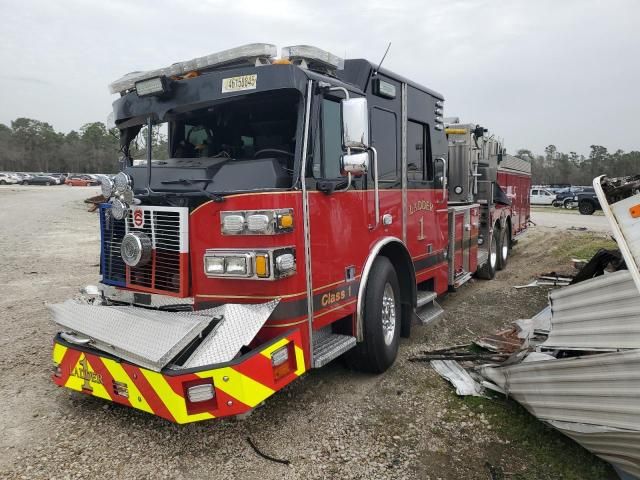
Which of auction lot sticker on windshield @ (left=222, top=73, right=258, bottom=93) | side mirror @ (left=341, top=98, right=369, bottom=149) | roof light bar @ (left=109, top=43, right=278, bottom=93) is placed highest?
roof light bar @ (left=109, top=43, right=278, bottom=93)

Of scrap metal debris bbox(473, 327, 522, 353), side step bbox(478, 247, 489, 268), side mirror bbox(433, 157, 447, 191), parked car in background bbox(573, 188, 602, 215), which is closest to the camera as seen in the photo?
scrap metal debris bbox(473, 327, 522, 353)

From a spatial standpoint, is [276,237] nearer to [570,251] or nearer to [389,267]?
[389,267]

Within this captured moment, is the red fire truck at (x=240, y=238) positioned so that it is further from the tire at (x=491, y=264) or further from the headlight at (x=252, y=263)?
the tire at (x=491, y=264)

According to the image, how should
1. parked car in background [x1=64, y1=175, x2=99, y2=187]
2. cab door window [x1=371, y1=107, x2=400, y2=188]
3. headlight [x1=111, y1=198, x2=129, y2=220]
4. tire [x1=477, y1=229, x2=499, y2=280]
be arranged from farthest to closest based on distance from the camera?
parked car in background [x1=64, y1=175, x2=99, y2=187] < tire [x1=477, y1=229, x2=499, y2=280] < cab door window [x1=371, y1=107, x2=400, y2=188] < headlight [x1=111, y1=198, x2=129, y2=220]

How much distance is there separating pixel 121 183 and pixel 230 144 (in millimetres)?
943

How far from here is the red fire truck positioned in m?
3.18

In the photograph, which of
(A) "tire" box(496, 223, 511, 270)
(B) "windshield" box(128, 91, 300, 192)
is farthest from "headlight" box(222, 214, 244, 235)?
(A) "tire" box(496, 223, 511, 270)

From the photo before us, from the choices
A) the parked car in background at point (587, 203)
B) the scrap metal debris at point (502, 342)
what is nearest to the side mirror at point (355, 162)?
the scrap metal debris at point (502, 342)

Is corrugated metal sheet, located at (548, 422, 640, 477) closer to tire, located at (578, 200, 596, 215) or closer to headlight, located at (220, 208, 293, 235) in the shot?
headlight, located at (220, 208, 293, 235)

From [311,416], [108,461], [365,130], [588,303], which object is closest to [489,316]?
[588,303]

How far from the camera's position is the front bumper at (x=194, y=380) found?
298 centimetres

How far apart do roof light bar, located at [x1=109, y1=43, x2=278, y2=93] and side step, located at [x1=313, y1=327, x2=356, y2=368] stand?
85.8 inches

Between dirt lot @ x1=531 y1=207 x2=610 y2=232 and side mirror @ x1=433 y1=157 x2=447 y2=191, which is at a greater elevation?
side mirror @ x1=433 y1=157 x2=447 y2=191

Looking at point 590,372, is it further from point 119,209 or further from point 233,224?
point 119,209
